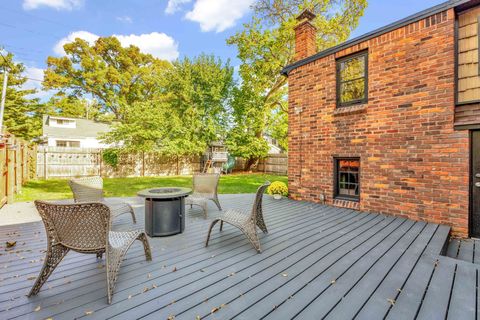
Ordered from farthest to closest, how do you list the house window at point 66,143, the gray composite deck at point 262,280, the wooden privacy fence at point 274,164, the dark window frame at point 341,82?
the house window at point 66,143 → the wooden privacy fence at point 274,164 → the dark window frame at point 341,82 → the gray composite deck at point 262,280

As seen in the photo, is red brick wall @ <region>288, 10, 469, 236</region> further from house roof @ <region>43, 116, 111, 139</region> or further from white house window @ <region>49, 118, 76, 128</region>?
white house window @ <region>49, 118, 76, 128</region>

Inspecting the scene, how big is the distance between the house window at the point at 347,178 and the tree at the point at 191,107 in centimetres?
1177

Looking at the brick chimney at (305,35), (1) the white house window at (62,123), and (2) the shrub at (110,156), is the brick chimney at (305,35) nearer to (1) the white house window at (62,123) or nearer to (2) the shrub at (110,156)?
(2) the shrub at (110,156)

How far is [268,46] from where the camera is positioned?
15703 millimetres

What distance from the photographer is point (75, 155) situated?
14.0 m

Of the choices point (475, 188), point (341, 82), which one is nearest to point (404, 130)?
point (475, 188)

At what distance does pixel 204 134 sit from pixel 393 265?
1573cm

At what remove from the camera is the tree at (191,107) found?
1570 cm

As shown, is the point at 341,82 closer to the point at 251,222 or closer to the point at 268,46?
the point at 251,222

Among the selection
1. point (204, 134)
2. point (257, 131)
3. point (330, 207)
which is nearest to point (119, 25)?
point (204, 134)

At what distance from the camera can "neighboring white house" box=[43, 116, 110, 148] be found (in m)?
19.6

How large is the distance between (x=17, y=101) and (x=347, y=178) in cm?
2382

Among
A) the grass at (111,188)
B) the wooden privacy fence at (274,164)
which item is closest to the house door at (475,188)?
the grass at (111,188)

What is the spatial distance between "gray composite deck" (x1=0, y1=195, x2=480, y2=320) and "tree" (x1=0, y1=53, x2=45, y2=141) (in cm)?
1895
